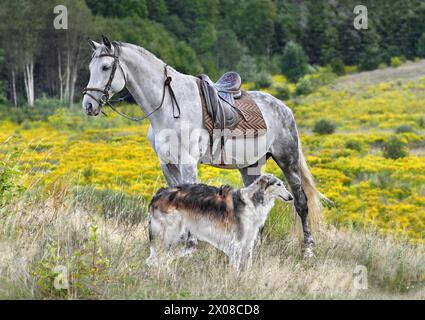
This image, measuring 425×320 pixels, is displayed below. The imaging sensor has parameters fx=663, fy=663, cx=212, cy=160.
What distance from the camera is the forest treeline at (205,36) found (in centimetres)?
6369

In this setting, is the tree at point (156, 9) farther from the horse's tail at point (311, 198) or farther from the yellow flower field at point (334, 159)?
the horse's tail at point (311, 198)

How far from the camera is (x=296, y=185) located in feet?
32.2

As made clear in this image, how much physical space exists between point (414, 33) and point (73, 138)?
6028 cm

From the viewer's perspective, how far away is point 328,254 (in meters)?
9.12

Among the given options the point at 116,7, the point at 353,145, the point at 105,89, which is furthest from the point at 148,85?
the point at 116,7

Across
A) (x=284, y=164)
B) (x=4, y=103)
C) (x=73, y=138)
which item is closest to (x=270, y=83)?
(x=4, y=103)

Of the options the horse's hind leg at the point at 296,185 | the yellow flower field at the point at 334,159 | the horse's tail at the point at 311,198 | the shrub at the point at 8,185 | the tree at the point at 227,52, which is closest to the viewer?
the shrub at the point at 8,185

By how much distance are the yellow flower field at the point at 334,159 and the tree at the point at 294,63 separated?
69.3ft

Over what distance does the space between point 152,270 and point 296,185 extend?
3456mm

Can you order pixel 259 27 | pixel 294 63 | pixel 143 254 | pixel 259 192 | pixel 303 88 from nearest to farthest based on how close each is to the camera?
pixel 259 192
pixel 143 254
pixel 303 88
pixel 294 63
pixel 259 27

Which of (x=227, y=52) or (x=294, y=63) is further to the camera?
(x=227, y=52)

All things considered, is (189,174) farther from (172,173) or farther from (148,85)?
(148,85)

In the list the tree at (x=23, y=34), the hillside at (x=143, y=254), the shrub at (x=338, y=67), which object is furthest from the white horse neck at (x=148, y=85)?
the shrub at (x=338, y=67)

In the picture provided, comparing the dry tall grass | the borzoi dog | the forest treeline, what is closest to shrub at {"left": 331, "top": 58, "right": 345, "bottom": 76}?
the forest treeline
